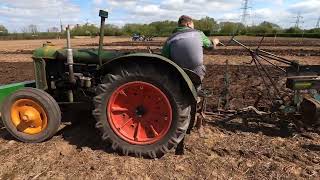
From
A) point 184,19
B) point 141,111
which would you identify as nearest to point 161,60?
point 141,111

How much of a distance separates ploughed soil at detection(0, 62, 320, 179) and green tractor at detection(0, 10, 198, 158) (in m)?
0.22

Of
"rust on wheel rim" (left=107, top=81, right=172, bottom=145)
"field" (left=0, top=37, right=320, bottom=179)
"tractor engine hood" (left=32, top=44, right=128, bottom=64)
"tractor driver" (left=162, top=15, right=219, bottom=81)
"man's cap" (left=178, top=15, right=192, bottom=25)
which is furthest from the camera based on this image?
"tractor engine hood" (left=32, top=44, right=128, bottom=64)

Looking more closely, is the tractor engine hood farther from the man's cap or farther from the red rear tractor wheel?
the man's cap

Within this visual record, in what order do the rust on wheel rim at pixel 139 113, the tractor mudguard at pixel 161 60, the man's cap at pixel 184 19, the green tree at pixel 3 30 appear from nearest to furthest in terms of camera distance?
the tractor mudguard at pixel 161 60 < the rust on wheel rim at pixel 139 113 < the man's cap at pixel 184 19 < the green tree at pixel 3 30

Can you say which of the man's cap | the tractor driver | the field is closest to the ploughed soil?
the field

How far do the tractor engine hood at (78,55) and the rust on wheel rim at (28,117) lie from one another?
27.1 inches

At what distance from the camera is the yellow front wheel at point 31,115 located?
487 cm

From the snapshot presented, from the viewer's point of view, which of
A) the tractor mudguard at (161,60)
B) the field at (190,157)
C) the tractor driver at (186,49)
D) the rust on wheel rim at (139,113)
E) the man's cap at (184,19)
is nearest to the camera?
the field at (190,157)

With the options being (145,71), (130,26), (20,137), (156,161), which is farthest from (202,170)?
(130,26)

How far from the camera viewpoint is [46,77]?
17.5 feet

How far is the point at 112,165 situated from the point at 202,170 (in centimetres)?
98

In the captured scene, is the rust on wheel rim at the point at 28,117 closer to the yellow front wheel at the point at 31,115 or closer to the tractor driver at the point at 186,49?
the yellow front wheel at the point at 31,115

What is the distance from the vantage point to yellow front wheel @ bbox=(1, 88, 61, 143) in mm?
4871

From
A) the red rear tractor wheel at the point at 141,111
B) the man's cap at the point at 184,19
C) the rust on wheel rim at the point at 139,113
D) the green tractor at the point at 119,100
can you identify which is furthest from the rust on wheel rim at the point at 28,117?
the man's cap at the point at 184,19
